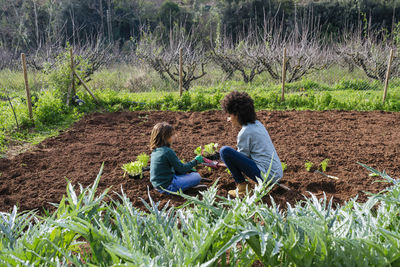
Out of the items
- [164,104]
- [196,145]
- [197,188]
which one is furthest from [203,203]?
[164,104]

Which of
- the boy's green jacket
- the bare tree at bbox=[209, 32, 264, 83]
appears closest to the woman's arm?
the boy's green jacket

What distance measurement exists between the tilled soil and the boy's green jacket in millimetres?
230

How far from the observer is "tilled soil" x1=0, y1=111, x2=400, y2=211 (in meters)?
4.26

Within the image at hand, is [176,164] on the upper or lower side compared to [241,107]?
lower

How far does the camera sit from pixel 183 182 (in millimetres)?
4086

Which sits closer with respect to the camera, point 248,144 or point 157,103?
point 248,144

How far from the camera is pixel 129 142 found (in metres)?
6.25

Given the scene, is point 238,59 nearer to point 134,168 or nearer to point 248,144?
point 134,168

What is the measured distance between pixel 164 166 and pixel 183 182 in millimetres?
307

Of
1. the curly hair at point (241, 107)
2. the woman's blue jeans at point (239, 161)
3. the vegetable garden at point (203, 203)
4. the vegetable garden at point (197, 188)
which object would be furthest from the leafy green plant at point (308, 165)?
the curly hair at point (241, 107)

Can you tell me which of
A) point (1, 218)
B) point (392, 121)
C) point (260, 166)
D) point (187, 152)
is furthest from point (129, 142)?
point (392, 121)

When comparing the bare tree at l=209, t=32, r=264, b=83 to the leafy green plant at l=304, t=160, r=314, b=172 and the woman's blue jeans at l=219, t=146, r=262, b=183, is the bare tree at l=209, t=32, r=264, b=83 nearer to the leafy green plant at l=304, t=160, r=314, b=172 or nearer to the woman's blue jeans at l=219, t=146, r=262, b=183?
the leafy green plant at l=304, t=160, r=314, b=172

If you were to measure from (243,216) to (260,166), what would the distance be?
2.31 metres

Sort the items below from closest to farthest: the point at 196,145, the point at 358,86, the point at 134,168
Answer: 1. the point at 134,168
2. the point at 196,145
3. the point at 358,86
